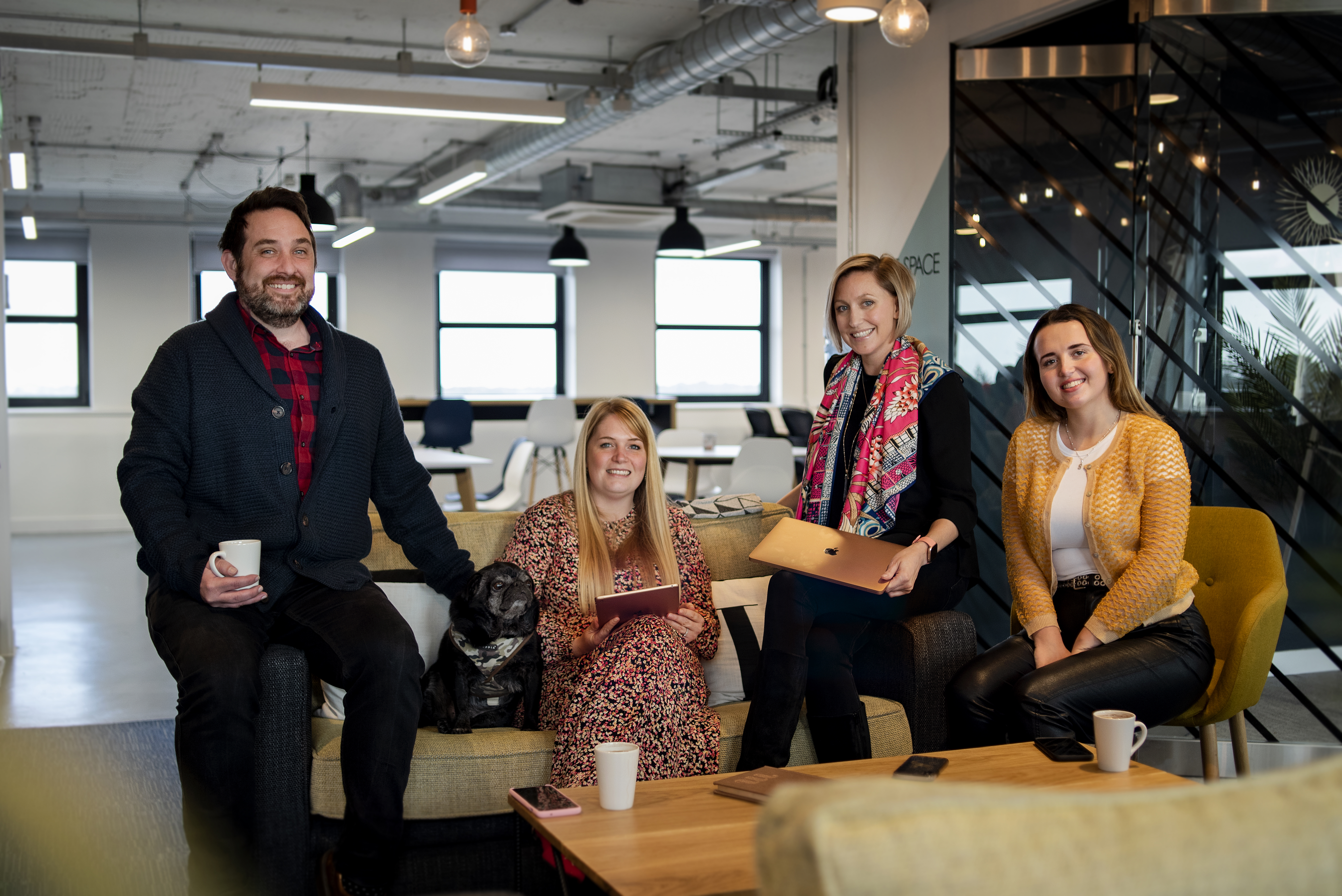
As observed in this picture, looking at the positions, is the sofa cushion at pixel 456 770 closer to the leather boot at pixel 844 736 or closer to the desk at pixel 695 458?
the leather boot at pixel 844 736

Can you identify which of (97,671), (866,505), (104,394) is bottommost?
(97,671)

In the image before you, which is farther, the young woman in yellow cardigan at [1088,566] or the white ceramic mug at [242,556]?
the young woman in yellow cardigan at [1088,566]

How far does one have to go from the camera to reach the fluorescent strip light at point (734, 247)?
11.5 m

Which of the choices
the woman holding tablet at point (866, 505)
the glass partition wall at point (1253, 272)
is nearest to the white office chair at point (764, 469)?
the glass partition wall at point (1253, 272)

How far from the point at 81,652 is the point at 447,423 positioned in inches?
217

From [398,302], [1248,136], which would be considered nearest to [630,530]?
[1248,136]

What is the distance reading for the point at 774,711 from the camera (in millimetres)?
2582

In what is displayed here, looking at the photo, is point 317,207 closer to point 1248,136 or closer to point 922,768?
point 1248,136

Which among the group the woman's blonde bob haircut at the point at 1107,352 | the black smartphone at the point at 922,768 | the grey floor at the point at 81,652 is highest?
the woman's blonde bob haircut at the point at 1107,352

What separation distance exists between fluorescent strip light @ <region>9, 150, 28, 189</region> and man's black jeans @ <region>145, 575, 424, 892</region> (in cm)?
513

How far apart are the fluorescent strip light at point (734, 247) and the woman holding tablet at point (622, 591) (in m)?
8.61

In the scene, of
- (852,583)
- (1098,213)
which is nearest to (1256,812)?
(852,583)

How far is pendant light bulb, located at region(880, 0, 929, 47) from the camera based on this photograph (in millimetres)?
3521

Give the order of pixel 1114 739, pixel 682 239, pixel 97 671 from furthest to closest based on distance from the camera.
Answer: pixel 682 239 < pixel 97 671 < pixel 1114 739
